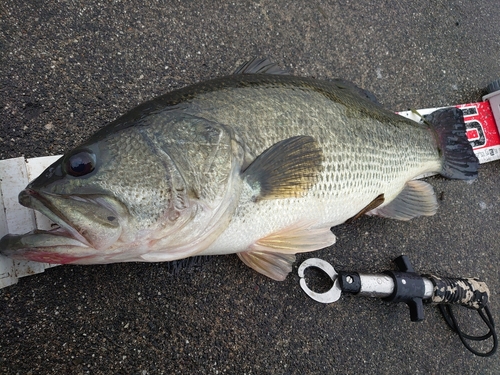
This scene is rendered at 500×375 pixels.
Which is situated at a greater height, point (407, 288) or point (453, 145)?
point (453, 145)

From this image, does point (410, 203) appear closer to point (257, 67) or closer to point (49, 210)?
point (257, 67)

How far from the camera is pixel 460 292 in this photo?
6.11 feet

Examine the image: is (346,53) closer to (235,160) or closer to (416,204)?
(416,204)

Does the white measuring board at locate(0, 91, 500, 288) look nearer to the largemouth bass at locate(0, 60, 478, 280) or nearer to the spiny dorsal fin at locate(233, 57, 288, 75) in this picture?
the largemouth bass at locate(0, 60, 478, 280)

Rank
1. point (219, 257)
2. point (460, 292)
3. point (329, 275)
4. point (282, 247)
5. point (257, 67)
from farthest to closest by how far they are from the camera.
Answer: point (460, 292), point (329, 275), point (219, 257), point (257, 67), point (282, 247)

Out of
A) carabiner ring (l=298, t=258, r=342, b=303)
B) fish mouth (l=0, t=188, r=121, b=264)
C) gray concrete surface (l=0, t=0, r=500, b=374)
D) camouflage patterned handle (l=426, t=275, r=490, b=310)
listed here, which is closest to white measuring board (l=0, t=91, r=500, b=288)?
gray concrete surface (l=0, t=0, r=500, b=374)

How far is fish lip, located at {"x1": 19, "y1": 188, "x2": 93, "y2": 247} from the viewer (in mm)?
959

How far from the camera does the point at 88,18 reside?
1.62m

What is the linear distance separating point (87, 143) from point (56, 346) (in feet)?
2.64

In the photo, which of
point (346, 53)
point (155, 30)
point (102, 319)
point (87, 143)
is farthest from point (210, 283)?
point (346, 53)

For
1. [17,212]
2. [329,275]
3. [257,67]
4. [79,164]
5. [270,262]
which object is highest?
[257,67]

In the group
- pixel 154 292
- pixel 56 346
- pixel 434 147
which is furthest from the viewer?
pixel 434 147

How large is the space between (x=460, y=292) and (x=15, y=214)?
204cm

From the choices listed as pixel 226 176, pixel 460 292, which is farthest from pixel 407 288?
pixel 226 176
